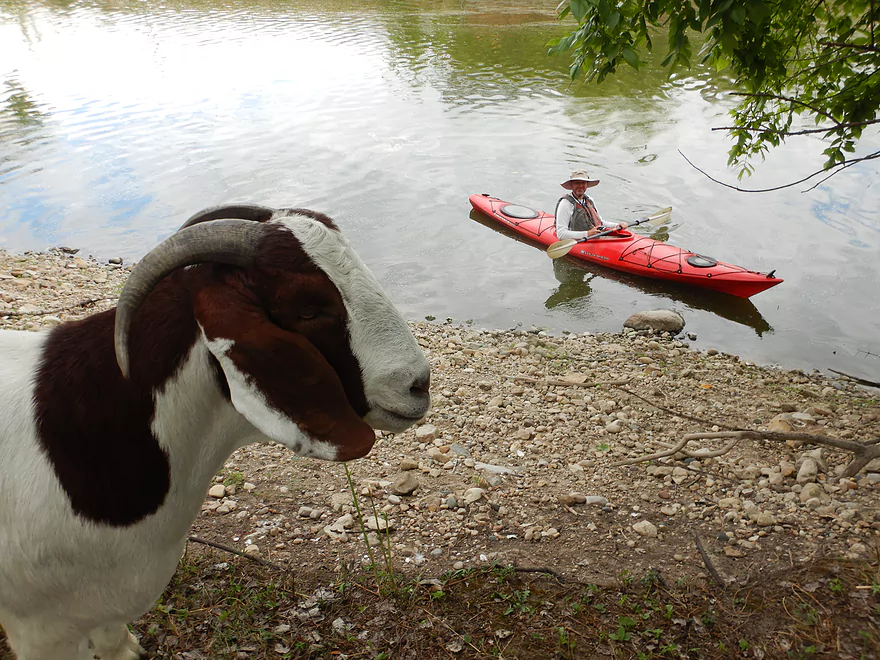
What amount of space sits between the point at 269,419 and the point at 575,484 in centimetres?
313

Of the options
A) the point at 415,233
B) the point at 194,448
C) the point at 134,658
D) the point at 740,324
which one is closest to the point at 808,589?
the point at 194,448

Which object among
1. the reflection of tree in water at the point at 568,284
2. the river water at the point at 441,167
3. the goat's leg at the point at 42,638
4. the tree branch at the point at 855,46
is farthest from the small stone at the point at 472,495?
the reflection of tree in water at the point at 568,284

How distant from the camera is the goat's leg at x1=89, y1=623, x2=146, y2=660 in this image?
233 centimetres

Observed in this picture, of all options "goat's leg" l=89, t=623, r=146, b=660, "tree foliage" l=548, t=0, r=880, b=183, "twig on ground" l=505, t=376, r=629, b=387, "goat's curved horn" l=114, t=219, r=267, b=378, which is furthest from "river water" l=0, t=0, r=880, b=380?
"goat's curved horn" l=114, t=219, r=267, b=378

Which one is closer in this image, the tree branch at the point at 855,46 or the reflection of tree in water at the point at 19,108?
the tree branch at the point at 855,46

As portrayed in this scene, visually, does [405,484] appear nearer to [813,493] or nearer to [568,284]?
[813,493]

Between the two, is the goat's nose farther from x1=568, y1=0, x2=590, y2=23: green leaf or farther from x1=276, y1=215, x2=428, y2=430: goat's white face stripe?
x1=568, y1=0, x2=590, y2=23: green leaf

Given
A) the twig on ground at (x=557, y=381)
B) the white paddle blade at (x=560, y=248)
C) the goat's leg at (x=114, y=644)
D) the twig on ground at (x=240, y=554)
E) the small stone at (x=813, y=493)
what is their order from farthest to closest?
the white paddle blade at (x=560, y=248) < the twig on ground at (x=557, y=381) < the small stone at (x=813, y=493) < the twig on ground at (x=240, y=554) < the goat's leg at (x=114, y=644)

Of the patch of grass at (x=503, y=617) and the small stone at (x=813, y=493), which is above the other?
the patch of grass at (x=503, y=617)

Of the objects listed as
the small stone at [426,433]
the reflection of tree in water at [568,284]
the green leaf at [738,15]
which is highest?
the green leaf at [738,15]

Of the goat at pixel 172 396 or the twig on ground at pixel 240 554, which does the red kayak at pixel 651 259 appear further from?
the goat at pixel 172 396

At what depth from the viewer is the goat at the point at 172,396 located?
5.69 ft

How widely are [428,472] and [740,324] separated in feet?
21.2

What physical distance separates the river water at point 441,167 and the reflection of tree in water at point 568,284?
5cm
